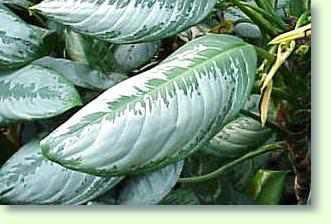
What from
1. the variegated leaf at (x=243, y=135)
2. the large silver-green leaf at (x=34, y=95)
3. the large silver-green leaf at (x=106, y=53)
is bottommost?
the variegated leaf at (x=243, y=135)

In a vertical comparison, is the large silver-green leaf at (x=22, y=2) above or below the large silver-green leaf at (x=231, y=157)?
above

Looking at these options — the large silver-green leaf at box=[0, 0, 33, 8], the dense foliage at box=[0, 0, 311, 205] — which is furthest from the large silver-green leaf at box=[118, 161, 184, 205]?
the large silver-green leaf at box=[0, 0, 33, 8]

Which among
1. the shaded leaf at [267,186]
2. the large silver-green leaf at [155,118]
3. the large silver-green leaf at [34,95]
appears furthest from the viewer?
the shaded leaf at [267,186]

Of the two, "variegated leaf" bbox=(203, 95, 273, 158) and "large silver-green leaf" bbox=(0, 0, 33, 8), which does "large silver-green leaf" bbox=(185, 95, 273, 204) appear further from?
"large silver-green leaf" bbox=(0, 0, 33, 8)

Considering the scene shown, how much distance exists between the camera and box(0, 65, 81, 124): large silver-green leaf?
33.3 inches

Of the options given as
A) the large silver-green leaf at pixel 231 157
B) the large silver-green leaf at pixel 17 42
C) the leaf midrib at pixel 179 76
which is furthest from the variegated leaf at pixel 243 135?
the large silver-green leaf at pixel 17 42

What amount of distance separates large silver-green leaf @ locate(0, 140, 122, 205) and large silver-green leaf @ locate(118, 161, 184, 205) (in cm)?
3

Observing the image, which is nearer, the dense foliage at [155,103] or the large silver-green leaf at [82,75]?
the dense foliage at [155,103]

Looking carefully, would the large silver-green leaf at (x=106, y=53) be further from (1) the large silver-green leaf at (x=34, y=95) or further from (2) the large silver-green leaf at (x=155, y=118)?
(2) the large silver-green leaf at (x=155, y=118)

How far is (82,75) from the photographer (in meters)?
0.93

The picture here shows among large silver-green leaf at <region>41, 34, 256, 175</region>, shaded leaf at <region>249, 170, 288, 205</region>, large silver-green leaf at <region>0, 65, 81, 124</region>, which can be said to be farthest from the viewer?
shaded leaf at <region>249, 170, 288, 205</region>

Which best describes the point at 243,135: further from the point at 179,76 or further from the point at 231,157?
the point at 179,76

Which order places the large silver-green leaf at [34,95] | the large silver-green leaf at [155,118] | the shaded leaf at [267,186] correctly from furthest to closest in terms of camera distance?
the shaded leaf at [267,186], the large silver-green leaf at [34,95], the large silver-green leaf at [155,118]

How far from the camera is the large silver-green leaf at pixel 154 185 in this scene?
0.88 m
